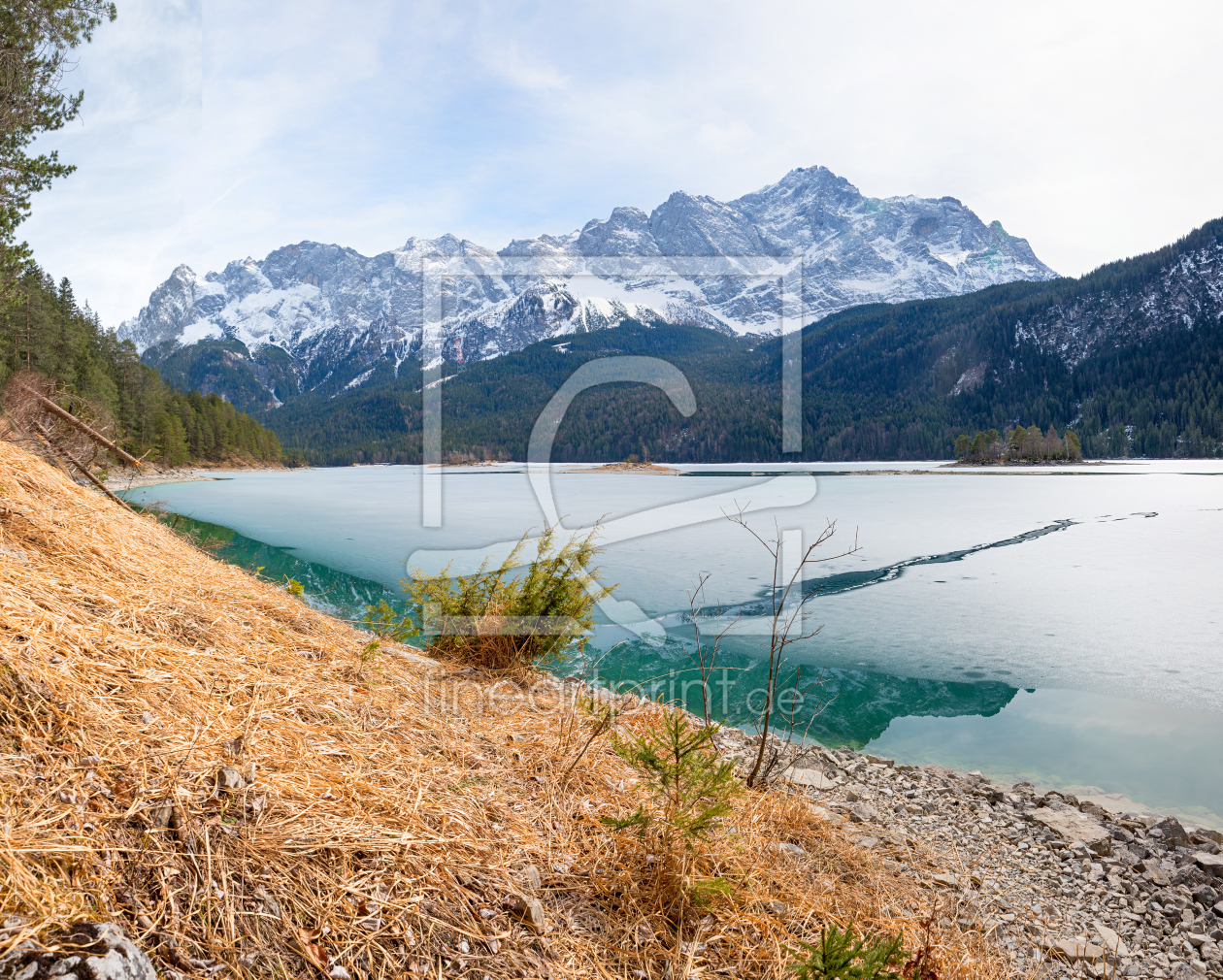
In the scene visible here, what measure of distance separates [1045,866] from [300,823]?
4717 millimetres

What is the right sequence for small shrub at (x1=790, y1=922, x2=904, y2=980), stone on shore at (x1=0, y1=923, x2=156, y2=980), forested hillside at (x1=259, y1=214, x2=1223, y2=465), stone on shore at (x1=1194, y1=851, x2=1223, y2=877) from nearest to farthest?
stone on shore at (x1=0, y1=923, x2=156, y2=980)
small shrub at (x1=790, y1=922, x2=904, y2=980)
stone on shore at (x1=1194, y1=851, x2=1223, y2=877)
forested hillside at (x1=259, y1=214, x2=1223, y2=465)

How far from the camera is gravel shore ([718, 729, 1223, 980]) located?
A: 3228mm

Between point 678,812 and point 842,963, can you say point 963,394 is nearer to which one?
point 678,812

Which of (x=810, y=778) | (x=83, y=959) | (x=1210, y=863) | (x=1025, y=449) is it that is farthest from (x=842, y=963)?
(x=1025, y=449)

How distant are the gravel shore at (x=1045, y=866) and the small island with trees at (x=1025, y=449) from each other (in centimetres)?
9504

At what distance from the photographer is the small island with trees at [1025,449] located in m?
86.0

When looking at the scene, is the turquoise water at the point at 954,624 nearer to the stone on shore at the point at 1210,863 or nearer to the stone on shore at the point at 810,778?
the stone on shore at the point at 810,778

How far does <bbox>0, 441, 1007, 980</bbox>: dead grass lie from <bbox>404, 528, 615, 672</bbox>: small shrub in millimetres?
2024

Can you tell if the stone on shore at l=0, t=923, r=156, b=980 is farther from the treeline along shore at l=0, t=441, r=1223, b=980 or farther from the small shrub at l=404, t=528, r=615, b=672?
the small shrub at l=404, t=528, r=615, b=672

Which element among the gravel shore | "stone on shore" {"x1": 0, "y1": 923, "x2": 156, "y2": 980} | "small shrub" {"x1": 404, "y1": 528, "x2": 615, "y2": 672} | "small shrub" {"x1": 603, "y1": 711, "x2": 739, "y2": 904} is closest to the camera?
"stone on shore" {"x1": 0, "y1": 923, "x2": 156, "y2": 980}

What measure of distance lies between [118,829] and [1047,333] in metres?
166

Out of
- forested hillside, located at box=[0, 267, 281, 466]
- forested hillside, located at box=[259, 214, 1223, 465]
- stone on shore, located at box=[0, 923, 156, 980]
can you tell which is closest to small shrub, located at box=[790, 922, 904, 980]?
stone on shore, located at box=[0, 923, 156, 980]

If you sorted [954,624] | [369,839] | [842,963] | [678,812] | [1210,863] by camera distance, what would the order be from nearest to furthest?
[842,963]
[369,839]
[678,812]
[1210,863]
[954,624]

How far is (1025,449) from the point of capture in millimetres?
86188
